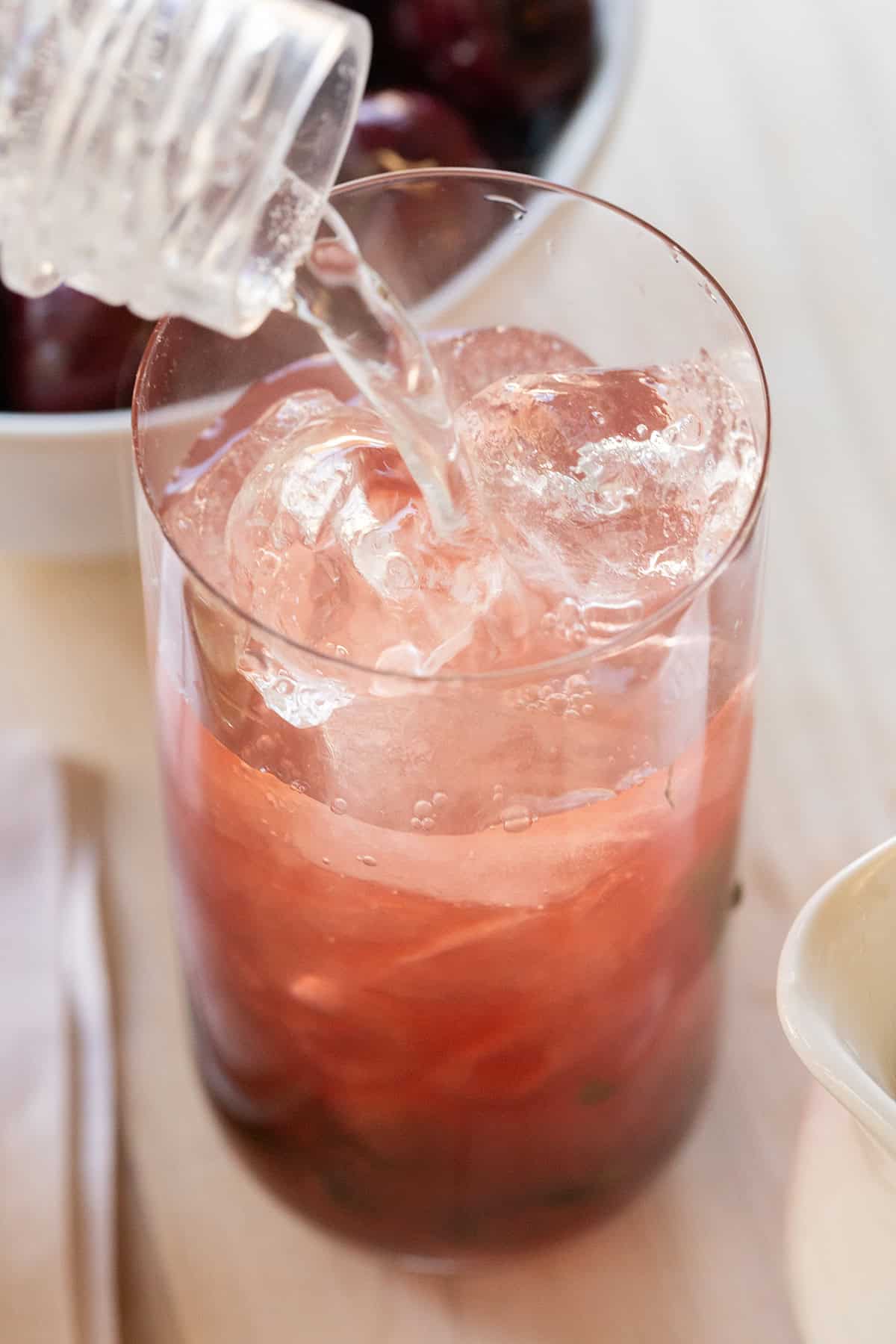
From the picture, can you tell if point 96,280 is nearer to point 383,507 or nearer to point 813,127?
point 383,507

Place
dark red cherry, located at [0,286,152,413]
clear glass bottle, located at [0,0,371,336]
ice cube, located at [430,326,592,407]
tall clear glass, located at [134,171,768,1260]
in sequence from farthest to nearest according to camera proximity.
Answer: dark red cherry, located at [0,286,152,413] → ice cube, located at [430,326,592,407] → tall clear glass, located at [134,171,768,1260] → clear glass bottle, located at [0,0,371,336]

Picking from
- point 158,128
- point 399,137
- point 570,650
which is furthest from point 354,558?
point 399,137

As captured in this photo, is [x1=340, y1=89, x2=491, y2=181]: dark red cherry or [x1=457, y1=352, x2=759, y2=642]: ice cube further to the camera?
[x1=340, y1=89, x2=491, y2=181]: dark red cherry

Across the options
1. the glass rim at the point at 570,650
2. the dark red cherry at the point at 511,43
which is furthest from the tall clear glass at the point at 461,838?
the dark red cherry at the point at 511,43

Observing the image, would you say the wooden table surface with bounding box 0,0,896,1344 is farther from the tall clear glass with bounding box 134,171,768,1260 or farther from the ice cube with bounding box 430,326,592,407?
the ice cube with bounding box 430,326,592,407

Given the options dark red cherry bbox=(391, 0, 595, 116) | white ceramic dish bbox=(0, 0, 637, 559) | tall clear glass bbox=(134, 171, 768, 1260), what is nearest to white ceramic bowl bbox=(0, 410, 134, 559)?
white ceramic dish bbox=(0, 0, 637, 559)

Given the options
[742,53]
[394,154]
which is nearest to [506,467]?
[394,154]
